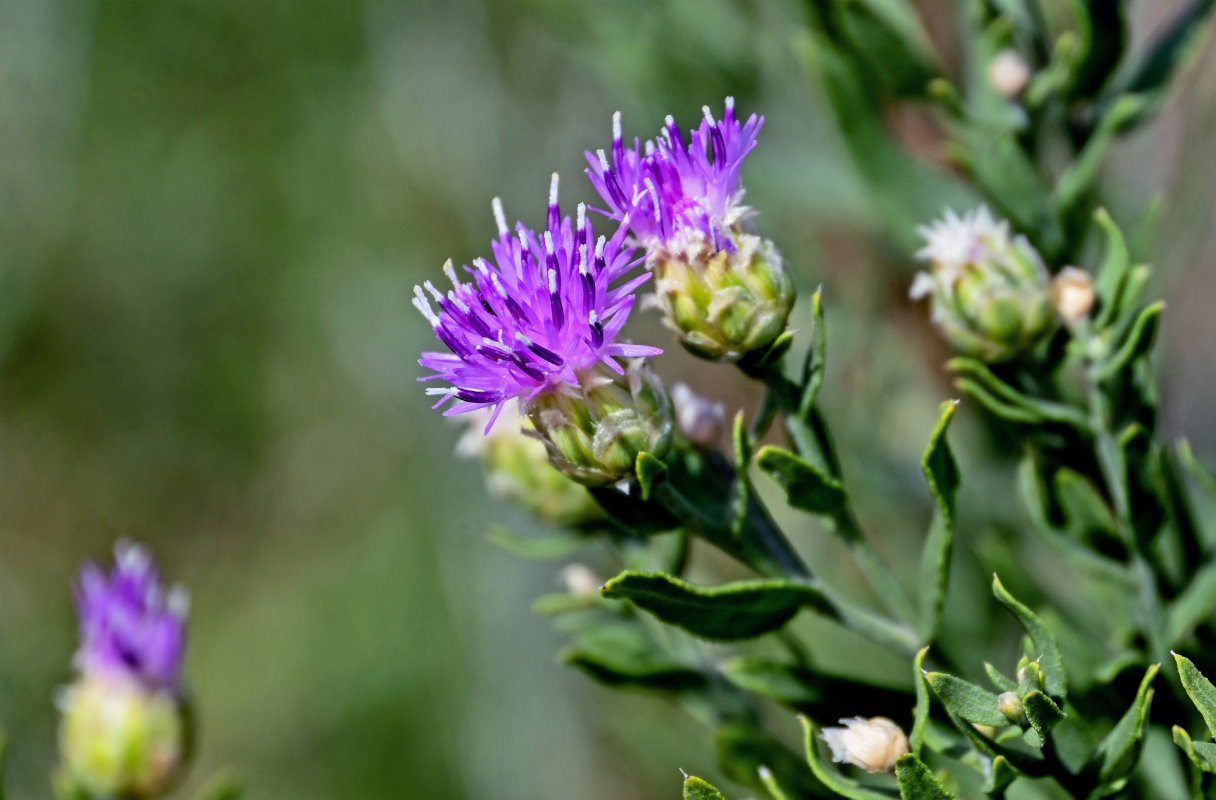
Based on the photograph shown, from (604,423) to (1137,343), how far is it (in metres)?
0.60

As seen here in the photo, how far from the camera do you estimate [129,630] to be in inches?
71.0

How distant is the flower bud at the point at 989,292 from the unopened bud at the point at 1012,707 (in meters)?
0.46

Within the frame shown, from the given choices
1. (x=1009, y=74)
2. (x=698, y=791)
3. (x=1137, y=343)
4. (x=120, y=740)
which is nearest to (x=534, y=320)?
(x=698, y=791)

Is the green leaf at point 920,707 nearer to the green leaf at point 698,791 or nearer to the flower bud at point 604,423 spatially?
the green leaf at point 698,791

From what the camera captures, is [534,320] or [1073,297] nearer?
[534,320]

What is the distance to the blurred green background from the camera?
374 centimetres

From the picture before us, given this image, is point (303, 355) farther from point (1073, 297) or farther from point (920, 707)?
point (920, 707)

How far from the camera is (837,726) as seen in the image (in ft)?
3.90

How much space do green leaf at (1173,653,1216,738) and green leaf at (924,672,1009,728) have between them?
0.47 feet

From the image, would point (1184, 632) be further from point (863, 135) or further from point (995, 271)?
point (863, 135)

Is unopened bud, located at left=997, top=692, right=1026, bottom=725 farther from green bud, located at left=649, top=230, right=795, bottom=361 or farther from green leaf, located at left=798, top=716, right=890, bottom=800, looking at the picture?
green bud, located at left=649, top=230, right=795, bottom=361

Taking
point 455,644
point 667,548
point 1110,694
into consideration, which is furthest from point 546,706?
point 1110,694

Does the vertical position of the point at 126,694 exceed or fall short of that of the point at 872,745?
it exceeds it

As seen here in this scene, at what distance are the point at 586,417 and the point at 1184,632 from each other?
0.73 m
